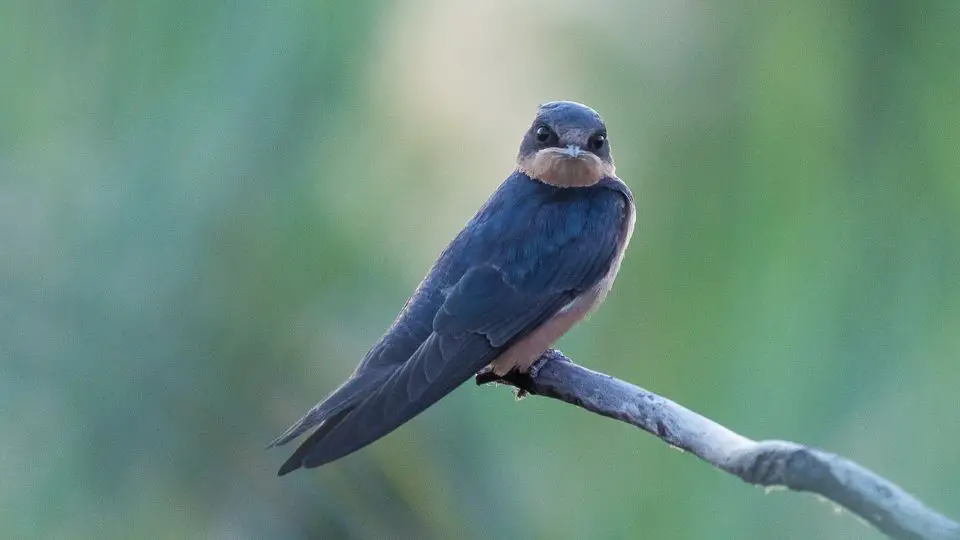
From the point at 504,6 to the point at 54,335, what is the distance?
1124 mm

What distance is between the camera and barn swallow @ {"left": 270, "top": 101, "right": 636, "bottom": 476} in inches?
70.0

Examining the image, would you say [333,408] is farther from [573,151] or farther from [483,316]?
[573,151]

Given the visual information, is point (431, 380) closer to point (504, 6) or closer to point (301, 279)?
point (301, 279)

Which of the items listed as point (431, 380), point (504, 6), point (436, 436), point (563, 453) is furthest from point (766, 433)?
point (504, 6)

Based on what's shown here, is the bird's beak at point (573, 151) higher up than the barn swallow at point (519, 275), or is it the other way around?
the bird's beak at point (573, 151)

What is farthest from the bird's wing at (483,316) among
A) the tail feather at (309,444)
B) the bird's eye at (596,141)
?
the bird's eye at (596,141)

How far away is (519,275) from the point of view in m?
2.02

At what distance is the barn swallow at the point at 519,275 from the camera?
1.78 metres

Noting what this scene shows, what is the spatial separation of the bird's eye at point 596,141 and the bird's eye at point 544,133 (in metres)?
0.09

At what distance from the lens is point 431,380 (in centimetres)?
173

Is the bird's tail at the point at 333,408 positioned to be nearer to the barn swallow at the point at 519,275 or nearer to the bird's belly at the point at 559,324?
the barn swallow at the point at 519,275

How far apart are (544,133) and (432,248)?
35cm

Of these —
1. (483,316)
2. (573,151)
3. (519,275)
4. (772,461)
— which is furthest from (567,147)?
(772,461)

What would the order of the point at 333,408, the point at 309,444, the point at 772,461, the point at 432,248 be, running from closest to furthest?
the point at 772,461 → the point at 309,444 → the point at 333,408 → the point at 432,248
